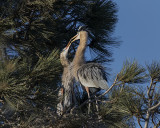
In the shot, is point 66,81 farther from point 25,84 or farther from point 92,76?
point 25,84

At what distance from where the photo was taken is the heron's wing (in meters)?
3.52

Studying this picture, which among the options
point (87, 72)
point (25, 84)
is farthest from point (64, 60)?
point (25, 84)

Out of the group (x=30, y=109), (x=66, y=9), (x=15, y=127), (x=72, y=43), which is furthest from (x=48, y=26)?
(x=15, y=127)

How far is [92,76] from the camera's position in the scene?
3.55m

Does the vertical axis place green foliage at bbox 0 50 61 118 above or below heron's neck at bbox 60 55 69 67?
below

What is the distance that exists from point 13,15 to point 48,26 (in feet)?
1.36

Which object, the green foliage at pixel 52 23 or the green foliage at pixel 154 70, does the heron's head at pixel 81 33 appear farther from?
the green foliage at pixel 154 70

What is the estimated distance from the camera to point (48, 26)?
146 inches

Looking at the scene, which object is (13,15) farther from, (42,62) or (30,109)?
(30,109)

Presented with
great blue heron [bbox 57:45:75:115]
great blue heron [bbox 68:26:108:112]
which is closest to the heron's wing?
great blue heron [bbox 68:26:108:112]

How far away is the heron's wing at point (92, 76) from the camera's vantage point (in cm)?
352

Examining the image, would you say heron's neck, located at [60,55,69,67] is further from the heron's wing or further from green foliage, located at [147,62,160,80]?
green foliage, located at [147,62,160,80]

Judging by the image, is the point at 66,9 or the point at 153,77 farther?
the point at 66,9

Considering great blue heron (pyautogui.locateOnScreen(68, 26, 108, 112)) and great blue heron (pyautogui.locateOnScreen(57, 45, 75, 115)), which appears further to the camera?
great blue heron (pyautogui.locateOnScreen(57, 45, 75, 115))
